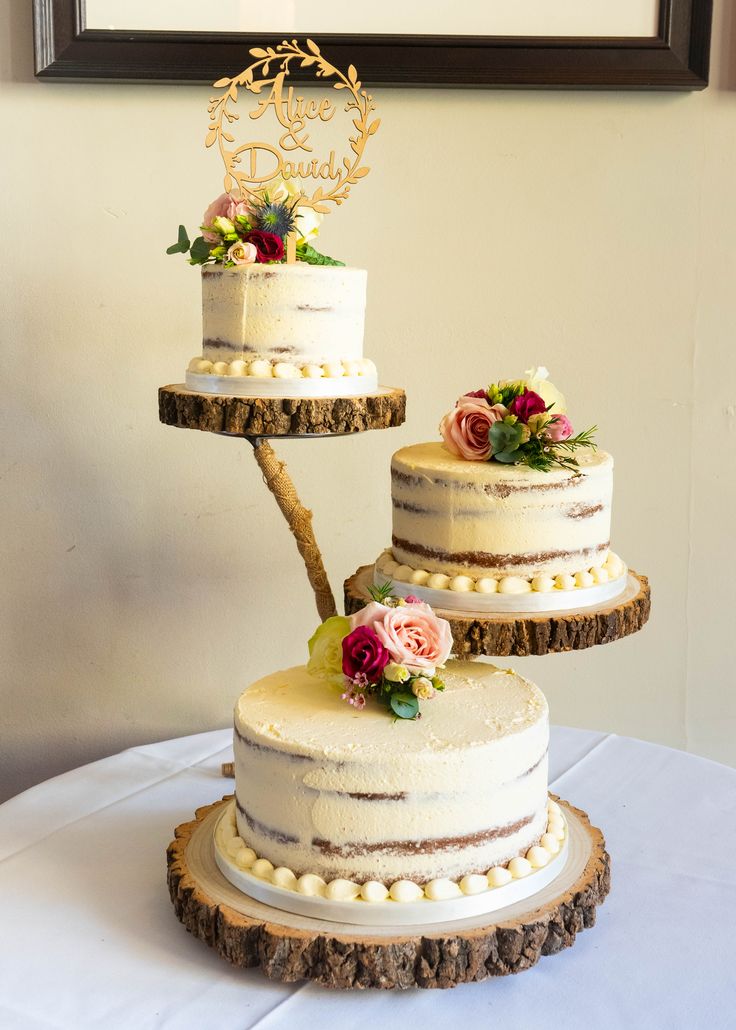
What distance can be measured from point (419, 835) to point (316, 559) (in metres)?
0.61

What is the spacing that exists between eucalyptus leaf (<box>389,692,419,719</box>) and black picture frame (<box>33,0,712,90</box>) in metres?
1.20

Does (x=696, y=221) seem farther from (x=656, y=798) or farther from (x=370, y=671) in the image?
(x=370, y=671)

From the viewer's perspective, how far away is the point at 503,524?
1.36 metres

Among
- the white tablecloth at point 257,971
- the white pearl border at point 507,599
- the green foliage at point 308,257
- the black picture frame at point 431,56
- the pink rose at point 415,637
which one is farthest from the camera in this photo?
the black picture frame at point 431,56

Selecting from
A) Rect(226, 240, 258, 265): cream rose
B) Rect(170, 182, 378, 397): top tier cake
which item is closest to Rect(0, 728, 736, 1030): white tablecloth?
Rect(170, 182, 378, 397): top tier cake

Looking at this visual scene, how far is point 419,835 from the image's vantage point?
1.17 meters

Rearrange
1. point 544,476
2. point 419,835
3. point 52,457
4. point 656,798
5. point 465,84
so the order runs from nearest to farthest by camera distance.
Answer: point 419,835
point 544,476
point 656,798
point 465,84
point 52,457

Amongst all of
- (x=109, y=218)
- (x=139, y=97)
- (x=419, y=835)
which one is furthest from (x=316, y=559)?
(x=139, y=97)

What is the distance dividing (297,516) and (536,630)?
1.66ft

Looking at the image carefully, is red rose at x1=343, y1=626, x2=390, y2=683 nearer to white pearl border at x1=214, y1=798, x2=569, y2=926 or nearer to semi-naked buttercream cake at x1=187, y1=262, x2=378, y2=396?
white pearl border at x1=214, y1=798, x2=569, y2=926

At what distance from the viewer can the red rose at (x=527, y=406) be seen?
4.56 feet

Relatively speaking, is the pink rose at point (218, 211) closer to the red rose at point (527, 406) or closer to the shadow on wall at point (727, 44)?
the red rose at point (527, 406)

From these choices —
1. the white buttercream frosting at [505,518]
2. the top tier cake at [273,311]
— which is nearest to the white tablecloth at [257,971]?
the white buttercream frosting at [505,518]

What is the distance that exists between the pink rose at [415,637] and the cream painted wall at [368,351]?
0.94m
